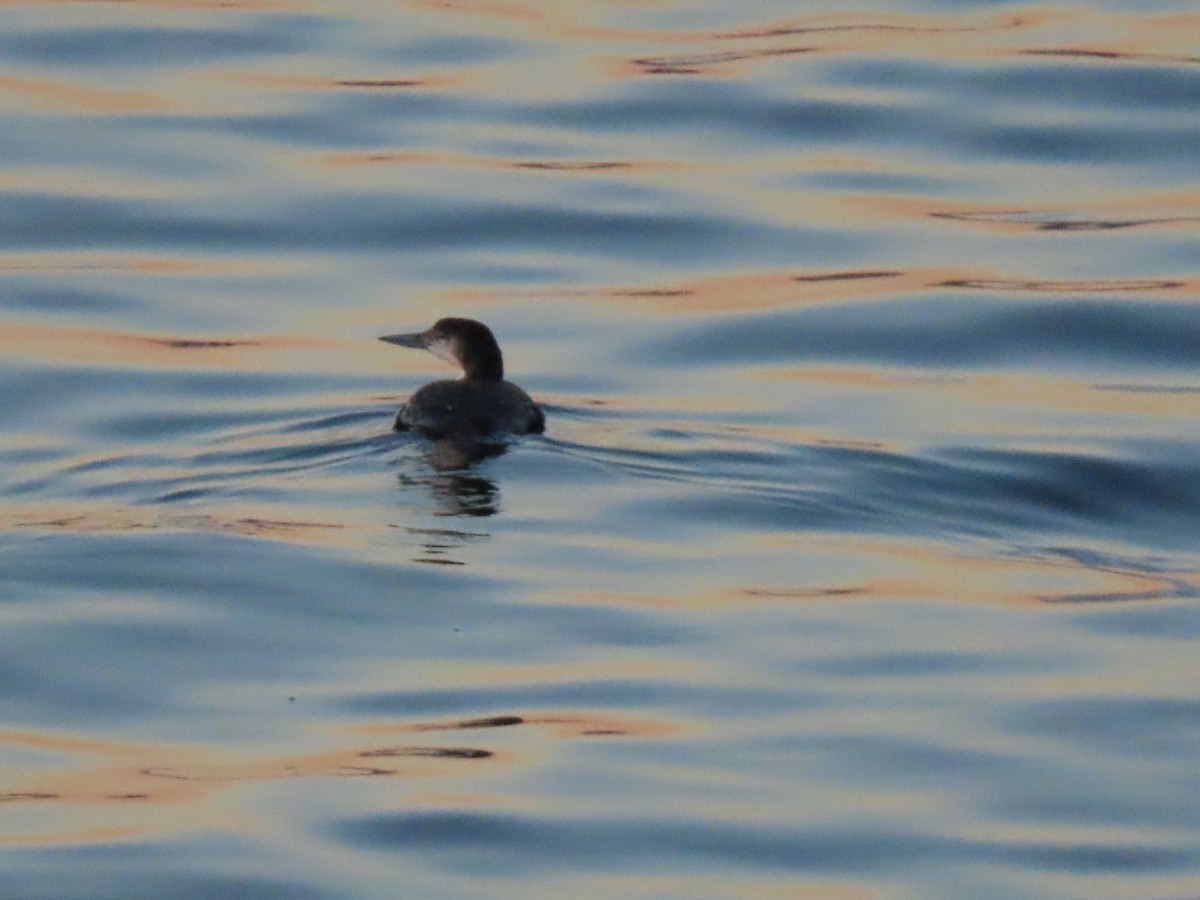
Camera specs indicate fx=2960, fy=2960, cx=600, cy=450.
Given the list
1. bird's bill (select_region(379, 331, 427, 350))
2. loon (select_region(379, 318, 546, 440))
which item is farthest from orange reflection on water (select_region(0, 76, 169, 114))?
loon (select_region(379, 318, 546, 440))

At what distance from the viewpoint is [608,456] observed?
1213 centimetres

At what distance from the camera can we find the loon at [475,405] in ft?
39.9

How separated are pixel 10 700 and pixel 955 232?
8.93 meters

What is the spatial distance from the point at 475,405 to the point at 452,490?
0.81m

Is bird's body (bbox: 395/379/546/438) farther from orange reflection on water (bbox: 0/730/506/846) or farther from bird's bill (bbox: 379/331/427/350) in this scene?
orange reflection on water (bbox: 0/730/506/846)

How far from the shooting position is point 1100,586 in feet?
34.6

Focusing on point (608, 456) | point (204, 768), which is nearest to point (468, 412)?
point (608, 456)

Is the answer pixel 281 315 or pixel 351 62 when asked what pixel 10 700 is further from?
pixel 351 62

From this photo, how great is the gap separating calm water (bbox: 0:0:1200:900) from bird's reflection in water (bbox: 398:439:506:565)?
1.3 inches

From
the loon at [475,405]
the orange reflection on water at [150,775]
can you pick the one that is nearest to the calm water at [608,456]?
the orange reflection on water at [150,775]

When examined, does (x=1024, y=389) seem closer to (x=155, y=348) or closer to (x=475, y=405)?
(x=475, y=405)

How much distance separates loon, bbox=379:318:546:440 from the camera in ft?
39.9

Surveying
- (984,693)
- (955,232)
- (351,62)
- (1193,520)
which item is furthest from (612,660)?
(351,62)

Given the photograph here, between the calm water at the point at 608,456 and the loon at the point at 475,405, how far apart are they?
24 centimetres
